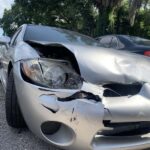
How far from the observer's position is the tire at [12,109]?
4.13 meters

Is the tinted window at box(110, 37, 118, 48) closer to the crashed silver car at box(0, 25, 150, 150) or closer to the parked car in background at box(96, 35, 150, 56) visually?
the parked car in background at box(96, 35, 150, 56)

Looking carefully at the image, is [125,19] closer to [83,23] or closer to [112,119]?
[83,23]

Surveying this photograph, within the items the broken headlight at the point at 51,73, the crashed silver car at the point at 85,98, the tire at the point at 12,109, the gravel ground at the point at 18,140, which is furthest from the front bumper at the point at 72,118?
the tire at the point at 12,109

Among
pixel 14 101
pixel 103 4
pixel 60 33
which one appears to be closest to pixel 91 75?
pixel 14 101

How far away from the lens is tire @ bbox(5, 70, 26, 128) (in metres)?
4.13

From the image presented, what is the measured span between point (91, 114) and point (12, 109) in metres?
1.16

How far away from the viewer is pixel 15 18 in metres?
35.5

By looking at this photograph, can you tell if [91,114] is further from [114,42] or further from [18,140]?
[114,42]

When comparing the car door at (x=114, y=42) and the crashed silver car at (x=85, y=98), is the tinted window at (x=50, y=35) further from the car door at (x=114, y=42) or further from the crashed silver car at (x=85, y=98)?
the car door at (x=114, y=42)

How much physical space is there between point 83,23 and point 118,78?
1111 inches

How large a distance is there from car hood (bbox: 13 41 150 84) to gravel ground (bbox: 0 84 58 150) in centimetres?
85

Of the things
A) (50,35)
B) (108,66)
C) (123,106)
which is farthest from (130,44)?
(123,106)

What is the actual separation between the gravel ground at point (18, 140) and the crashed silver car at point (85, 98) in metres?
0.36

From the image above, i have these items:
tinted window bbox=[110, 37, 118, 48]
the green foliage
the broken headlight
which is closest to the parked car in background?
tinted window bbox=[110, 37, 118, 48]
